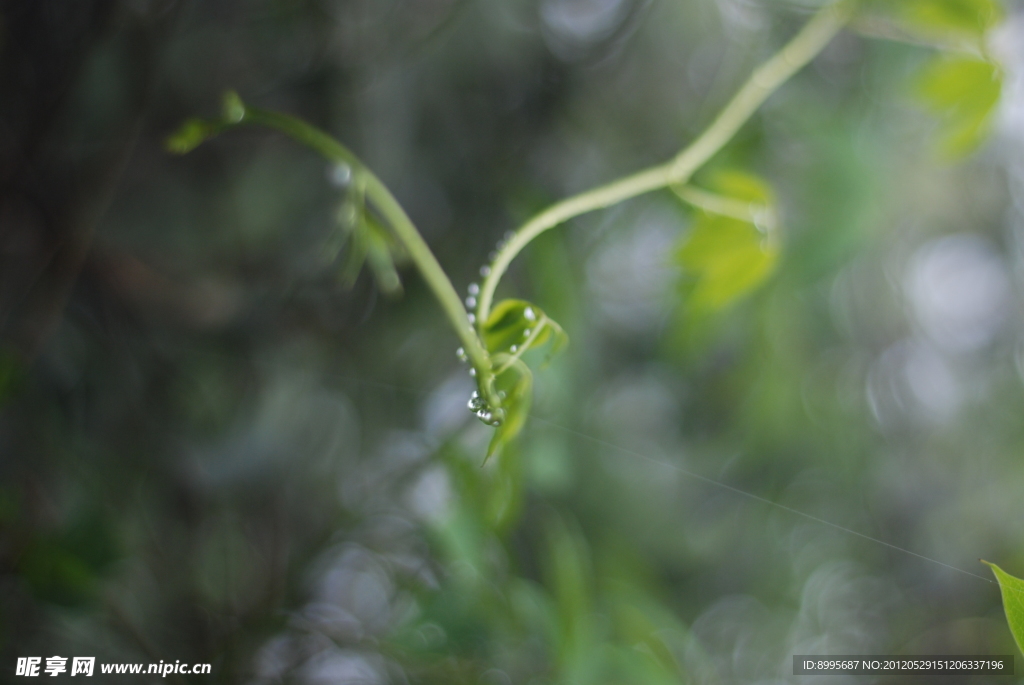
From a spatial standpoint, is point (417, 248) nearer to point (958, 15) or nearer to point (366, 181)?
point (366, 181)

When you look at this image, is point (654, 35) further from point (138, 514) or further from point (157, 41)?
point (138, 514)

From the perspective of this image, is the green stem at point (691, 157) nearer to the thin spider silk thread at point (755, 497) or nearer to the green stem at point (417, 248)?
the green stem at point (417, 248)

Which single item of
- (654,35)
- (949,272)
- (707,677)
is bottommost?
(707,677)

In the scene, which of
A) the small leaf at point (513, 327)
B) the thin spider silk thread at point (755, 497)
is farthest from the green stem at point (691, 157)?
the thin spider silk thread at point (755, 497)

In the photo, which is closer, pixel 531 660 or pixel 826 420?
pixel 531 660

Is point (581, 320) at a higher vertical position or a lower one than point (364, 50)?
lower

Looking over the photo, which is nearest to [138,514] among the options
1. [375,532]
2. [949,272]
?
[375,532]

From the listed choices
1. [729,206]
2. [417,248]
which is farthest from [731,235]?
[417,248]

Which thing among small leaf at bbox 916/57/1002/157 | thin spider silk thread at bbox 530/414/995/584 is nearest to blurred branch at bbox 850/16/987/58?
small leaf at bbox 916/57/1002/157
